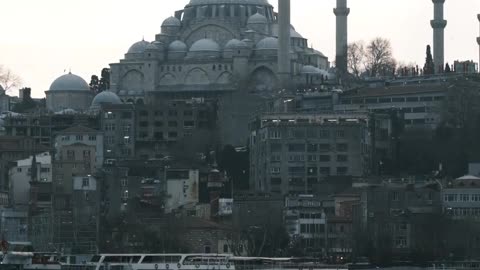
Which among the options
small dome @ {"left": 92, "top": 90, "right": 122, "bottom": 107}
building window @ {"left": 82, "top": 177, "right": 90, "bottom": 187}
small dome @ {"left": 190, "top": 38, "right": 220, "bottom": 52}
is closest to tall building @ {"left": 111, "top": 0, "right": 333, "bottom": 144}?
small dome @ {"left": 190, "top": 38, "right": 220, "bottom": 52}

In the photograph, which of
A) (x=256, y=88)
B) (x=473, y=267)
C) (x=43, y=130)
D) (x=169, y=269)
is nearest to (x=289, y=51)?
(x=256, y=88)

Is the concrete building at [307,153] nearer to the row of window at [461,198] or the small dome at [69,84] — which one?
the row of window at [461,198]

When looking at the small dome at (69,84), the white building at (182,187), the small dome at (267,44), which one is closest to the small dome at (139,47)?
the small dome at (69,84)

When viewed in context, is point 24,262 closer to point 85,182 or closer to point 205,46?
point 85,182

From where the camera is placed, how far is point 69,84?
188 metres

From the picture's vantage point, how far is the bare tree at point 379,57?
603 ft

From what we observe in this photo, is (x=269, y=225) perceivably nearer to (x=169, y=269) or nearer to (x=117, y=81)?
(x=169, y=269)

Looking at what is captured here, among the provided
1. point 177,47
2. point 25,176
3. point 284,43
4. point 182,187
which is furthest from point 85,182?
point 177,47

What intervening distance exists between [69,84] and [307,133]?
41.9 m

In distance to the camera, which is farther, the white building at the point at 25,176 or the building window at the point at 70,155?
the building window at the point at 70,155

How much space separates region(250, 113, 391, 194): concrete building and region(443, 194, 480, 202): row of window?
445 inches

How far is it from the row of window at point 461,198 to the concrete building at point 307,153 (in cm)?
1131

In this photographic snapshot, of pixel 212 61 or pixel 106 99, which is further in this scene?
pixel 212 61

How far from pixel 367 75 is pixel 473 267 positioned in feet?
220
